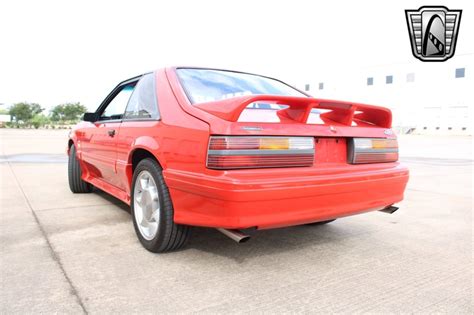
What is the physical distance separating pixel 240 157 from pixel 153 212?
97 cm

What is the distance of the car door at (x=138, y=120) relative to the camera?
277cm

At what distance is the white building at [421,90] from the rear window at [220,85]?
37.5m

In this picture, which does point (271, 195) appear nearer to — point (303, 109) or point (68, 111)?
point (303, 109)

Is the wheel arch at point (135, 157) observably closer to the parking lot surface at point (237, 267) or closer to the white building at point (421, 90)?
the parking lot surface at point (237, 267)

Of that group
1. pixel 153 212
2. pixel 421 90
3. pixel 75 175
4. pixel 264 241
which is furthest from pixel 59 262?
pixel 421 90

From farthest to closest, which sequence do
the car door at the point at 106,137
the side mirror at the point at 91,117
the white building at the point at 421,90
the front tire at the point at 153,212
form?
the white building at the point at 421,90
the side mirror at the point at 91,117
the car door at the point at 106,137
the front tire at the point at 153,212

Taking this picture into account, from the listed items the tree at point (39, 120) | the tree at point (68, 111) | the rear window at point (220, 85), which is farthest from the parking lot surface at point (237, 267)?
the tree at point (68, 111)

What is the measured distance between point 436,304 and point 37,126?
240ft

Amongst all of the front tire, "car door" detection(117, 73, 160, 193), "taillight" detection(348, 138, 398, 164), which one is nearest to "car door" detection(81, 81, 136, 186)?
"car door" detection(117, 73, 160, 193)

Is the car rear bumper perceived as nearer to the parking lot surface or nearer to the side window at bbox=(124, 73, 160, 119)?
the parking lot surface

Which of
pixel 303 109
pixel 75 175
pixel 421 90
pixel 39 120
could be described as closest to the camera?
pixel 303 109

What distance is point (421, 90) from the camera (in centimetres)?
4347

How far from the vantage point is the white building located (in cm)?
4056

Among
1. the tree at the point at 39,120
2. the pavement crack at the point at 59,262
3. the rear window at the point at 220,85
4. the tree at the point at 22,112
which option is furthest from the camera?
the tree at the point at 22,112
